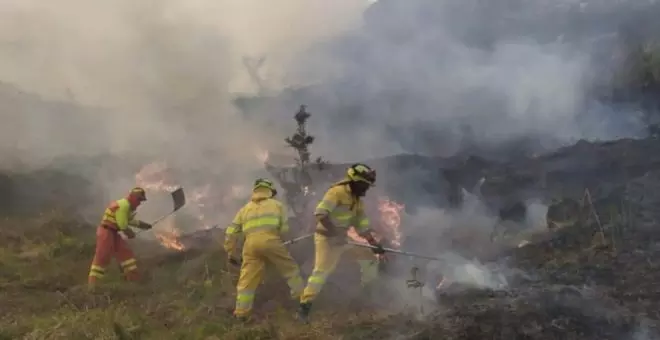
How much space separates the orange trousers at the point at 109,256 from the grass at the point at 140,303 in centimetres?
22

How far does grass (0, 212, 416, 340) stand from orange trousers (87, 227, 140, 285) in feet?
0.74

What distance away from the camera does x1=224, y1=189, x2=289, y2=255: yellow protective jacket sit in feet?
28.4

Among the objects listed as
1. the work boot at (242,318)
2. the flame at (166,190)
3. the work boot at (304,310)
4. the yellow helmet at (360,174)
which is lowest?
the work boot at (242,318)

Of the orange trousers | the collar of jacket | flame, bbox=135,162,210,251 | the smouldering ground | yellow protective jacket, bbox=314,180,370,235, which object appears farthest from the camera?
flame, bbox=135,162,210,251

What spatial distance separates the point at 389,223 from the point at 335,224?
3.08 metres

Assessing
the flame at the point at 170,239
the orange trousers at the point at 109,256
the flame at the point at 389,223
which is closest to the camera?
the orange trousers at the point at 109,256

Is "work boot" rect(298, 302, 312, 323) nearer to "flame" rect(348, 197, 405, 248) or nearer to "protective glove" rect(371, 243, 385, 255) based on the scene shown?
"protective glove" rect(371, 243, 385, 255)

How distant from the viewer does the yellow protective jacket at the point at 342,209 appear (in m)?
8.79

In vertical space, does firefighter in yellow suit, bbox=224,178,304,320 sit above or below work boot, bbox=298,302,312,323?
above

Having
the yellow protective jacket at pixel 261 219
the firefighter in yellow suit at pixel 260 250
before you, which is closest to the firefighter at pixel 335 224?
the firefighter in yellow suit at pixel 260 250

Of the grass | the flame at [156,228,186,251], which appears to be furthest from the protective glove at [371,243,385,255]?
the flame at [156,228,186,251]

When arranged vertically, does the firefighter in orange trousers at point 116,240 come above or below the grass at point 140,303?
above

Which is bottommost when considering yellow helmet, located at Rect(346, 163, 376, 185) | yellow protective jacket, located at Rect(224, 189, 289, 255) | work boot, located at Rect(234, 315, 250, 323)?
work boot, located at Rect(234, 315, 250, 323)

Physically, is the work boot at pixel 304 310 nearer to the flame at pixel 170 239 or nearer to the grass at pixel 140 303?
the grass at pixel 140 303
